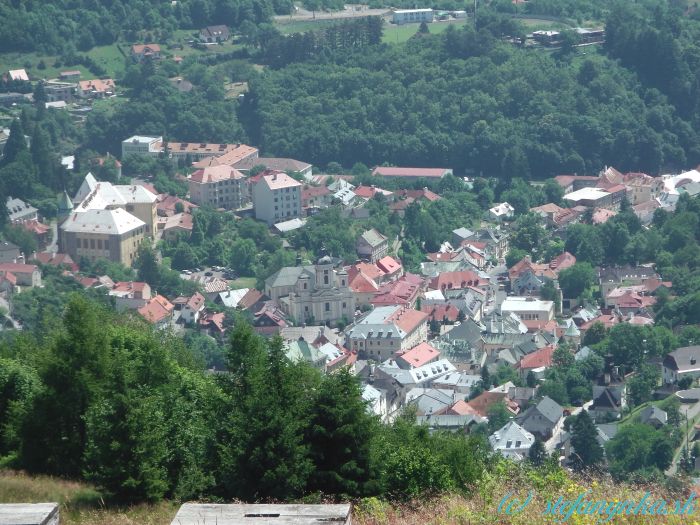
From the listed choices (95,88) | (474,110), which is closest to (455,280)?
(474,110)

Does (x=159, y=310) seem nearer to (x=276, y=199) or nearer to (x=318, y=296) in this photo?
(x=318, y=296)

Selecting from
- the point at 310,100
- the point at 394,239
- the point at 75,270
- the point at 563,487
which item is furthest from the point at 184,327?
the point at 563,487

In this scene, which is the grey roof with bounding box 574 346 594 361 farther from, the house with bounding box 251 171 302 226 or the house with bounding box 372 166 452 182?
the house with bounding box 372 166 452 182

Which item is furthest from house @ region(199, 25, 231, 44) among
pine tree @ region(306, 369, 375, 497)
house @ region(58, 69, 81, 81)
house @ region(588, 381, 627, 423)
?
pine tree @ region(306, 369, 375, 497)

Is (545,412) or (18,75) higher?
(545,412)

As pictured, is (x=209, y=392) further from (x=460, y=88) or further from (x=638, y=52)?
(x=638, y=52)
